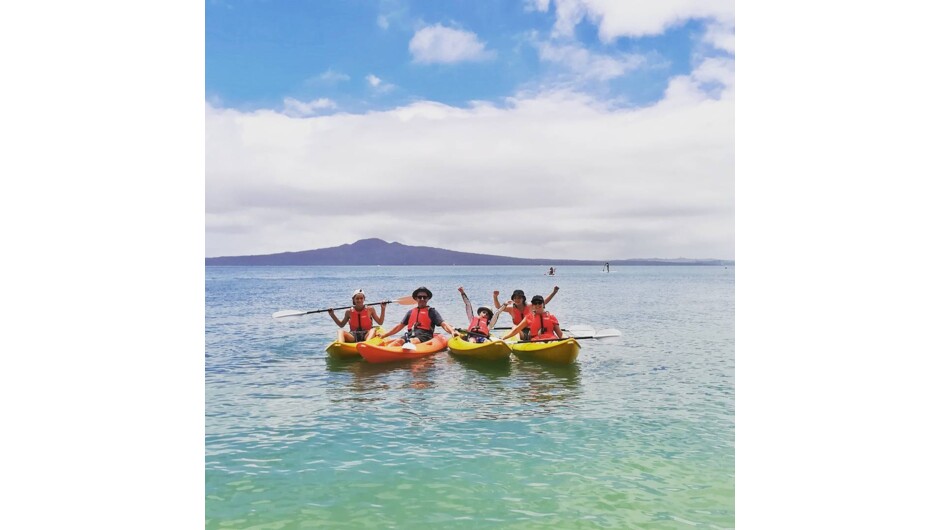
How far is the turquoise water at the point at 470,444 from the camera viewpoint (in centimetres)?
428

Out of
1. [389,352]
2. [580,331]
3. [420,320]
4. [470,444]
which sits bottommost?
[470,444]

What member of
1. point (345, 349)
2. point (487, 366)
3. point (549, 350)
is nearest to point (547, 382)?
point (549, 350)

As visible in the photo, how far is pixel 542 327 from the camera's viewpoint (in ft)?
31.0

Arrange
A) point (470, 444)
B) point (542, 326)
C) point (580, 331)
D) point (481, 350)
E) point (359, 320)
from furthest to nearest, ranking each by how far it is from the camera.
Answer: point (580, 331) → point (359, 320) → point (542, 326) → point (481, 350) → point (470, 444)

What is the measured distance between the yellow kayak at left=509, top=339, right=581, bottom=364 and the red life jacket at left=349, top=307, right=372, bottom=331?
222cm

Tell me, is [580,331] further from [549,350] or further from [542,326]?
[549,350]

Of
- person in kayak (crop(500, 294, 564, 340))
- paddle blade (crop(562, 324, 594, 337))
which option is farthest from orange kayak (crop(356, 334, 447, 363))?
paddle blade (crop(562, 324, 594, 337))

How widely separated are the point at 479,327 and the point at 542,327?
100 cm

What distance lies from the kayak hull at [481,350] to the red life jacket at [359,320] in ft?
4.44

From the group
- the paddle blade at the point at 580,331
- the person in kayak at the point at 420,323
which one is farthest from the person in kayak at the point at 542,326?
the person in kayak at the point at 420,323

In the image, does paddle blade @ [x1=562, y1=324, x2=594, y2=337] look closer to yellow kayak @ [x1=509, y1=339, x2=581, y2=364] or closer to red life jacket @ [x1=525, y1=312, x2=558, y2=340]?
red life jacket @ [x1=525, y1=312, x2=558, y2=340]

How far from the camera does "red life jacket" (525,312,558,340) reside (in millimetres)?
9422
